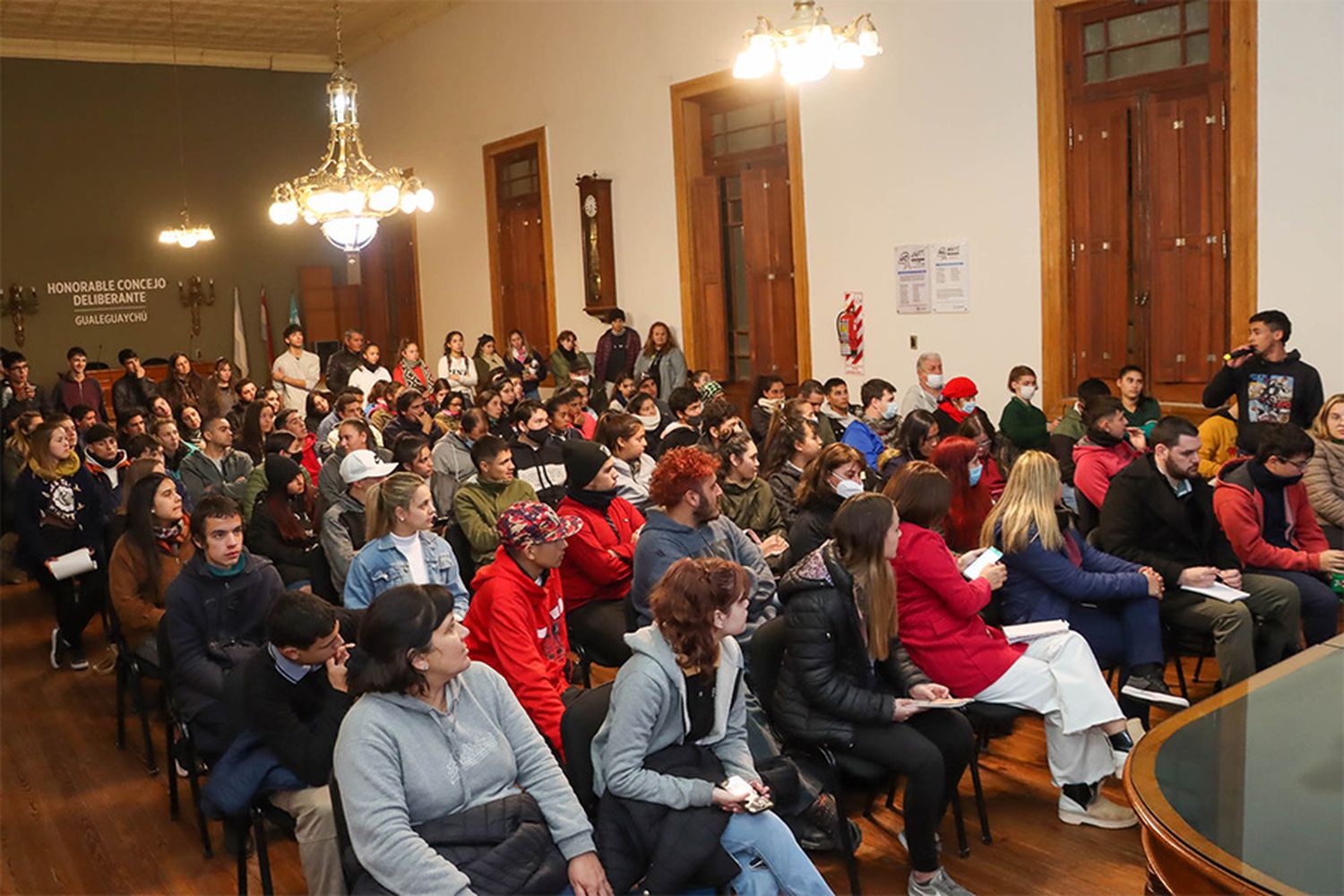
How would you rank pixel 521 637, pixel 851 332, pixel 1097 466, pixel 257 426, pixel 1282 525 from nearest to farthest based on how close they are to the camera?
1. pixel 521 637
2. pixel 1282 525
3. pixel 1097 466
4. pixel 257 426
5. pixel 851 332

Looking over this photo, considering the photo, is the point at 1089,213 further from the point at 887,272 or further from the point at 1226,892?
the point at 1226,892

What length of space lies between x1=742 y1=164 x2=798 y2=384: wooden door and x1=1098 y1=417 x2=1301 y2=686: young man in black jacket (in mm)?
5640

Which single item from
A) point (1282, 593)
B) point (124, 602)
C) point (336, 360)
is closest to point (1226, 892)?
point (1282, 593)

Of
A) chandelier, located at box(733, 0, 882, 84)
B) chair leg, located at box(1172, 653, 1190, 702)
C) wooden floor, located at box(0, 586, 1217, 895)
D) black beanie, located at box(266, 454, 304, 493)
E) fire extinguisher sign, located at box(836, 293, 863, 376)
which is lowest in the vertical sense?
wooden floor, located at box(0, 586, 1217, 895)

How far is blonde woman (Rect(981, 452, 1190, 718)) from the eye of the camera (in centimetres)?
409

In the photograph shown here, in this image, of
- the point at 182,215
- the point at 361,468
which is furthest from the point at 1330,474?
the point at 182,215

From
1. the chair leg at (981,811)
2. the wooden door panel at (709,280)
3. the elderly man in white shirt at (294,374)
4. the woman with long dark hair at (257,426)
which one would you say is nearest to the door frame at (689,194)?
the wooden door panel at (709,280)

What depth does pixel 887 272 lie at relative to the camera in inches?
359

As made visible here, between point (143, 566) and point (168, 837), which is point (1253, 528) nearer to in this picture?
point (168, 837)

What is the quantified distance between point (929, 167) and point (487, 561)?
16.6 ft

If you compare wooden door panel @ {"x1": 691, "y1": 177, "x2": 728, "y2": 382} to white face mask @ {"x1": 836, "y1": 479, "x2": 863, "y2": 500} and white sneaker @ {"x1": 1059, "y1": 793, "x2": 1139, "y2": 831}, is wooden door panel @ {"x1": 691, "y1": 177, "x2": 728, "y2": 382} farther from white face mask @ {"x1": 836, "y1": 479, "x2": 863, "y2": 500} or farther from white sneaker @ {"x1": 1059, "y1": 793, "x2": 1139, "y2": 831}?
white sneaker @ {"x1": 1059, "y1": 793, "x2": 1139, "y2": 831}

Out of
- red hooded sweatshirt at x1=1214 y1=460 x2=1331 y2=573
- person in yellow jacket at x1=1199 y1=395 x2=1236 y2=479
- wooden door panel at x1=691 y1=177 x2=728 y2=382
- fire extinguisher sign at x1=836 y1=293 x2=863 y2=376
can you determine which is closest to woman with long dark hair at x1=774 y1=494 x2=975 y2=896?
red hooded sweatshirt at x1=1214 y1=460 x2=1331 y2=573

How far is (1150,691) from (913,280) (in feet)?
17.0

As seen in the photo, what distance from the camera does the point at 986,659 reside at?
3701 millimetres
